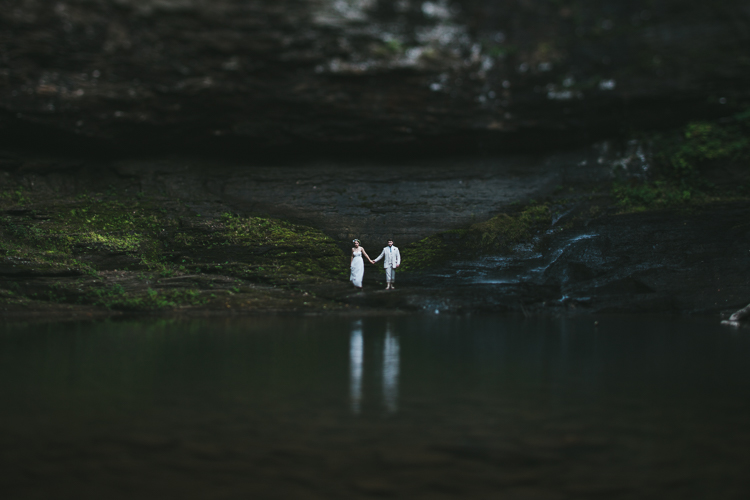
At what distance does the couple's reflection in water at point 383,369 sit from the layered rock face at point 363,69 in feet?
35.0

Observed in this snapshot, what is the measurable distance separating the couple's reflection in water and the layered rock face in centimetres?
1067

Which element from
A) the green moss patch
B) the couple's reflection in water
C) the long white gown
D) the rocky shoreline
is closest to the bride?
the long white gown

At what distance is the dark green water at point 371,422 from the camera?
2.39 meters

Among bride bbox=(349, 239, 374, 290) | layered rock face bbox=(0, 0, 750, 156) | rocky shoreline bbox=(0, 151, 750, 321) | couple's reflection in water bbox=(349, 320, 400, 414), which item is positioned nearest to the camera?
couple's reflection in water bbox=(349, 320, 400, 414)

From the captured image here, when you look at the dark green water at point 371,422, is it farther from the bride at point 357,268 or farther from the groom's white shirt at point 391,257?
the groom's white shirt at point 391,257

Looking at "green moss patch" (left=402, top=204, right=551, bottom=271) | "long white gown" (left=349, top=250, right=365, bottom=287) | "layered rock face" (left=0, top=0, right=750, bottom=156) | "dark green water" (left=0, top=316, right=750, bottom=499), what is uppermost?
"layered rock face" (left=0, top=0, right=750, bottom=156)

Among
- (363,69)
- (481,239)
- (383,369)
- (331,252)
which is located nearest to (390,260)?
(331,252)

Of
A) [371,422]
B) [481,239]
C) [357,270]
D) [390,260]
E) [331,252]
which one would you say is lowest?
[371,422]

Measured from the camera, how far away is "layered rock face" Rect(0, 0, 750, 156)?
1458 cm

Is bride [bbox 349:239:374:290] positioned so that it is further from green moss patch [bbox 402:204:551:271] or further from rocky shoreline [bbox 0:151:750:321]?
green moss patch [bbox 402:204:551:271]

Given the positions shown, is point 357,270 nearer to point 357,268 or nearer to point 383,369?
point 357,268

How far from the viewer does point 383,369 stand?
5027mm

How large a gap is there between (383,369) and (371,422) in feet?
5.76

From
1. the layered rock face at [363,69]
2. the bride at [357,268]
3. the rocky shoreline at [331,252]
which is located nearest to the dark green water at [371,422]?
the rocky shoreline at [331,252]
